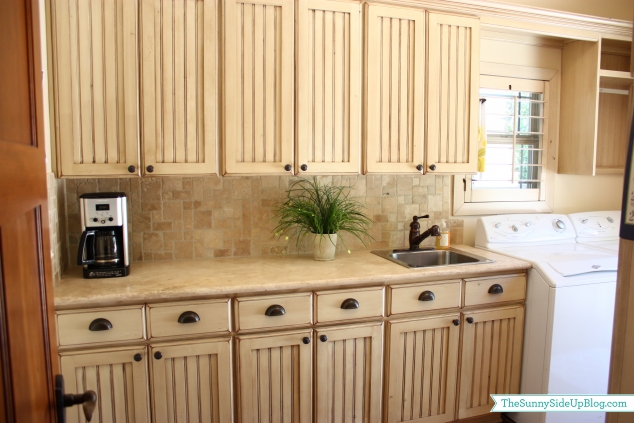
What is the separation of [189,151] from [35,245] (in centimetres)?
127

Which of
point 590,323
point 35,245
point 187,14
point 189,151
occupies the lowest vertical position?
point 590,323

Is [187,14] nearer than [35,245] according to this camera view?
No

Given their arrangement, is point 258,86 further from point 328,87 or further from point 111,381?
point 111,381

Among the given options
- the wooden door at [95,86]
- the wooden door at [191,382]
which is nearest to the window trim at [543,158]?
the wooden door at [191,382]

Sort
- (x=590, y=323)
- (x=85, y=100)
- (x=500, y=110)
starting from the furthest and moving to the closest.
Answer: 1. (x=500, y=110)
2. (x=590, y=323)
3. (x=85, y=100)

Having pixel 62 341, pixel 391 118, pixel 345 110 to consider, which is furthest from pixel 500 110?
pixel 62 341

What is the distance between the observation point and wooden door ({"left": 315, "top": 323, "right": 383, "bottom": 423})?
77.5 inches

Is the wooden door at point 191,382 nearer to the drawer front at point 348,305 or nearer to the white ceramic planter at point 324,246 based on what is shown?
the drawer front at point 348,305

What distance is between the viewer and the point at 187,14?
6.34 feet

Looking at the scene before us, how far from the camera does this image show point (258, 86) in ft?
6.68

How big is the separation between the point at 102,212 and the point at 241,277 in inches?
26.3

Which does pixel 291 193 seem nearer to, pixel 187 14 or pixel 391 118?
pixel 391 118

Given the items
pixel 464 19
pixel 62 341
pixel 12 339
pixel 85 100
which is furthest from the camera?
pixel 464 19

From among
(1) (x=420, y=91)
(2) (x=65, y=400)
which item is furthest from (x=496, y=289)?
(2) (x=65, y=400)
